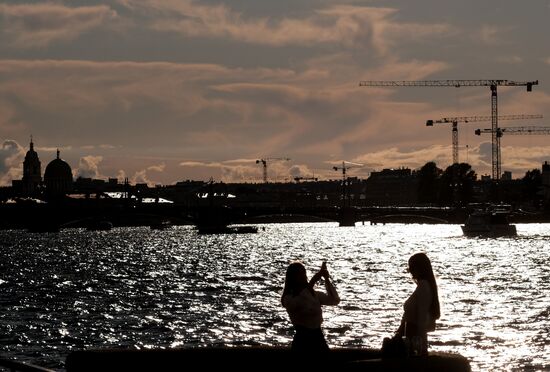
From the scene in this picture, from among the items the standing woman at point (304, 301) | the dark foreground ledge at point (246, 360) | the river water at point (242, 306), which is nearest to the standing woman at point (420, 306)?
the dark foreground ledge at point (246, 360)

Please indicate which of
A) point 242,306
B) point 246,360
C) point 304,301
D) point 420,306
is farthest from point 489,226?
point 304,301

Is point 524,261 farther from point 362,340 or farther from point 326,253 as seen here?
point 362,340

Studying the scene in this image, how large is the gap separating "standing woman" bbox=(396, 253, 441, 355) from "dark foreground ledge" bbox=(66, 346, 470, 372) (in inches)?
10.4

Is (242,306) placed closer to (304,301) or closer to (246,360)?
(246,360)

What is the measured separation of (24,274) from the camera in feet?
284

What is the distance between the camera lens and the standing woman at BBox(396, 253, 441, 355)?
46.9ft

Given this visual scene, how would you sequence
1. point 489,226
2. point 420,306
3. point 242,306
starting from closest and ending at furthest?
point 420,306
point 242,306
point 489,226

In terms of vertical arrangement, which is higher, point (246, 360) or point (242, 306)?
point (246, 360)

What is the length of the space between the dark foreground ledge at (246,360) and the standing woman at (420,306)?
26 cm

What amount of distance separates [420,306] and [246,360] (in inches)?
90.9

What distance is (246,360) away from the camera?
49.5 ft

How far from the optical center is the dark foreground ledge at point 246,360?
14055 millimetres

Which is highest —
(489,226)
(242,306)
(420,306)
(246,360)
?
(420,306)

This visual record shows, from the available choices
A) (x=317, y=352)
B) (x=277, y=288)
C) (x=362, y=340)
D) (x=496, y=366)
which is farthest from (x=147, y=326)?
(x=317, y=352)
